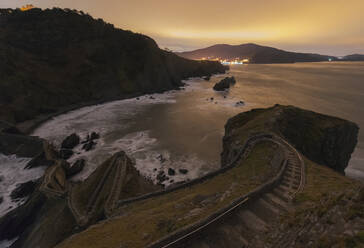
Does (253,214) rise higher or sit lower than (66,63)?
lower

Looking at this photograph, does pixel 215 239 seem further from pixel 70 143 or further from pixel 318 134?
pixel 70 143

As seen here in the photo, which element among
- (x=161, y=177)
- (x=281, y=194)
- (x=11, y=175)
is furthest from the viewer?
(x=11, y=175)

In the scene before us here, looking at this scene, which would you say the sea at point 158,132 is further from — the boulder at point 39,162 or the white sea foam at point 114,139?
the boulder at point 39,162

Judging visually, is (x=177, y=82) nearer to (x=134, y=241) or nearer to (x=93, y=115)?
(x=93, y=115)

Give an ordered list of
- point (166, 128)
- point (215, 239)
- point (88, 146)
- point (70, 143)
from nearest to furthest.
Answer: point (215, 239) → point (88, 146) → point (70, 143) → point (166, 128)

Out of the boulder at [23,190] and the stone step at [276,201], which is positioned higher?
the stone step at [276,201]

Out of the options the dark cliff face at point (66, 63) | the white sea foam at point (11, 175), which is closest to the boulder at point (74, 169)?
the white sea foam at point (11, 175)

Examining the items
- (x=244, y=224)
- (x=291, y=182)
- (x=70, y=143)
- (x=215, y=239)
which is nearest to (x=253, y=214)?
(x=244, y=224)
